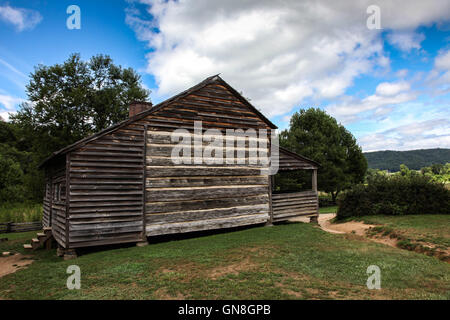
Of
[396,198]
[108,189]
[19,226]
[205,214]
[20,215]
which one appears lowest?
[19,226]

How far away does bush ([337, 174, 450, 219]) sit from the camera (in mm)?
15797

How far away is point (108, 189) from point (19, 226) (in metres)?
14.8

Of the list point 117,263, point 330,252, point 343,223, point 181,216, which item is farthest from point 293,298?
point 343,223

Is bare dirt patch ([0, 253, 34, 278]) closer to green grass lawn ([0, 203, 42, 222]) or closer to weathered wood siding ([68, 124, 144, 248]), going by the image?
weathered wood siding ([68, 124, 144, 248])

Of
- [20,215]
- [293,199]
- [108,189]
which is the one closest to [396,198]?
[293,199]

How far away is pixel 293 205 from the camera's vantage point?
15406 mm

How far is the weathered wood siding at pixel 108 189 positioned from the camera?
9.70m

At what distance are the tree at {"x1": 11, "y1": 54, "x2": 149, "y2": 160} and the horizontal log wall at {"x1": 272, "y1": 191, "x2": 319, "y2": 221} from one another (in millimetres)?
24729

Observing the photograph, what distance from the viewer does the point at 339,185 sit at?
1229 inches

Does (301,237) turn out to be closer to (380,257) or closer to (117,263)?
(380,257)

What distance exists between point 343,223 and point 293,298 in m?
12.8

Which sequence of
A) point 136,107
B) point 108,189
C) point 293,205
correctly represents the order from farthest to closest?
point 293,205 → point 136,107 → point 108,189
